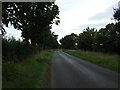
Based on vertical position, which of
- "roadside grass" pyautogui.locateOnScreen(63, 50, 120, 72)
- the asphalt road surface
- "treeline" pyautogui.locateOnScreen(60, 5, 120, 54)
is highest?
"treeline" pyautogui.locateOnScreen(60, 5, 120, 54)

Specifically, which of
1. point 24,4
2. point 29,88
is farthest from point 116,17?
point 29,88

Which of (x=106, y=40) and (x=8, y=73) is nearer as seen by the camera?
(x=8, y=73)

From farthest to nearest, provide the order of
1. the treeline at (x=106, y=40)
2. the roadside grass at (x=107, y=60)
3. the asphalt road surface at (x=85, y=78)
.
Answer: the treeline at (x=106, y=40)
the roadside grass at (x=107, y=60)
the asphalt road surface at (x=85, y=78)

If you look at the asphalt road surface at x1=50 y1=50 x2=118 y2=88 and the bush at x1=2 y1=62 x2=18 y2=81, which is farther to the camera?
the bush at x1=2 y1=62 x2=18 y2=81

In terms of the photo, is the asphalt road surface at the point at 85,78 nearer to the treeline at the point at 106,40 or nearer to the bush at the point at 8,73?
the bush at the point at 8,73

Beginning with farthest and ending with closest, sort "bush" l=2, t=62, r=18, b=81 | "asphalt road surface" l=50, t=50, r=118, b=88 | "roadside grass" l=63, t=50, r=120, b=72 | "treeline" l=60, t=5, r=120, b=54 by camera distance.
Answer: "treeline" l=60, t=5, r=120, b=54 → "roadside grass" l=63, t=50, r=120, b=72 → "bush" l=2, t=62, r=18, b=81 → "asphalt road surface" l=50, t=50, r=118, b=88

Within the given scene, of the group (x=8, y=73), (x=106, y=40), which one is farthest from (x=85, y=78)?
(x=106, y=40)

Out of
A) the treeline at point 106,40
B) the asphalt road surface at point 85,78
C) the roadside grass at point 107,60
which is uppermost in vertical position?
the treeline at point 106,40

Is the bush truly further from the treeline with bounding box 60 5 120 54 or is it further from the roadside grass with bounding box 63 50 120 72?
the treeline with bounding box 60 5 120 54

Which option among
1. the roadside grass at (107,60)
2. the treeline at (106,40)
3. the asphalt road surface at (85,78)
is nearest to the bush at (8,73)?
the asphalt road surface at (85,78)

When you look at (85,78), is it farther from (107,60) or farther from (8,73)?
(107,60)

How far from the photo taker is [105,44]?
45.1 m

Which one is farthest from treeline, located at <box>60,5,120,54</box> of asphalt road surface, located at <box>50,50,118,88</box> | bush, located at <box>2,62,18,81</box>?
bush, located at <box>2,62,18,81</box>

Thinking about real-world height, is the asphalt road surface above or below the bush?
below
